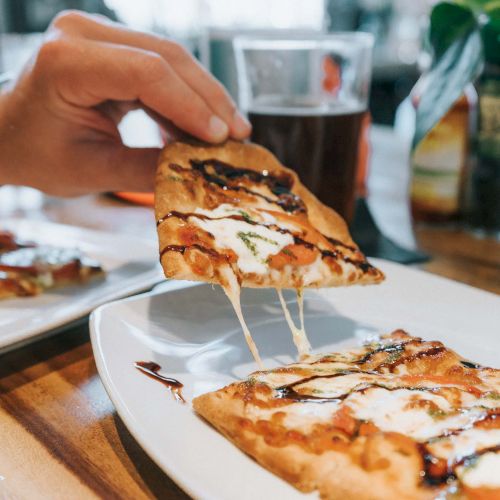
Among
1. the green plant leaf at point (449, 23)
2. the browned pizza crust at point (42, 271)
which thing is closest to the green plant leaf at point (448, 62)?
the green plant leaf at point (449, 23)

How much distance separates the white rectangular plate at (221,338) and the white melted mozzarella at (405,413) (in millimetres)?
111

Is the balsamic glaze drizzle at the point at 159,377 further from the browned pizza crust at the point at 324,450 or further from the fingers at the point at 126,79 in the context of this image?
the fingers at the point at 126,79

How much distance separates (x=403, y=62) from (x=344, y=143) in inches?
204

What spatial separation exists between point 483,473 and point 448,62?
1.14m

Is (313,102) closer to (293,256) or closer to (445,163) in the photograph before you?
(445,163)

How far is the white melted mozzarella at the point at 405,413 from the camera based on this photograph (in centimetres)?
62

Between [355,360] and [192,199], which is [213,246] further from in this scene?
[355,360]

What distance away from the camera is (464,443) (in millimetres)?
590

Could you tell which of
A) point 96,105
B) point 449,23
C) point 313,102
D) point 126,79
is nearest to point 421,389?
point 126,79

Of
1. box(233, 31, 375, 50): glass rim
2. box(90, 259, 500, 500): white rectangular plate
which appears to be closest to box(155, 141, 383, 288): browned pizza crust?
box(90, 259, 500, 500): white rectangular plate

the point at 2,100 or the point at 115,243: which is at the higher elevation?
the point at 2,100

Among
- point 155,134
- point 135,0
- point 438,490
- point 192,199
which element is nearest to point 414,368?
point 438,490

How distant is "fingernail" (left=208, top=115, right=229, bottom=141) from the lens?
111 centimetres

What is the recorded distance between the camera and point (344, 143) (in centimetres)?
147
